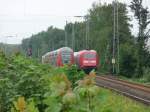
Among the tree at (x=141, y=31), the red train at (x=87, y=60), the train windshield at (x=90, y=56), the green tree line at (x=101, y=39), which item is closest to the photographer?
the red train at (x=87, y=60)

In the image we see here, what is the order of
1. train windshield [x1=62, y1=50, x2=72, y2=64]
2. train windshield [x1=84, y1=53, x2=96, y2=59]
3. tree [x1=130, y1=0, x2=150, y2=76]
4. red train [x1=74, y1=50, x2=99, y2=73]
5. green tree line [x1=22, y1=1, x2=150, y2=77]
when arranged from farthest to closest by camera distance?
green tree line [x1=22, y1=1, x2=150, y2=77] → tree [x1=130, y1=0, x2=150, y2=76] → train windshield [x1=84, y1=53, x2=96, y2=59] → red train [x1=74, y1=50, x2=99, y2=73] → train windshield [x1=62, y1=50, x2=72, y2=64]

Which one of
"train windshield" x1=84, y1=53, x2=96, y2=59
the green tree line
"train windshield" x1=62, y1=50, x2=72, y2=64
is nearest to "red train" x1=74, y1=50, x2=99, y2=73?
"train windshield" x1=84, y1=53, x2=96, y2=59

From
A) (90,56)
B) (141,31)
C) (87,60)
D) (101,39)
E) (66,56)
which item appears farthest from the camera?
(101,39)

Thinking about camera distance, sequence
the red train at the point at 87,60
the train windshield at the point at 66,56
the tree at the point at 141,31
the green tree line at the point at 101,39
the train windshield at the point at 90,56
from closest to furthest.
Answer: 1. the train windshield at the point at 66,56
2. the red train at the point at 87,60
3. the train windshield at the point at 90,56
4. the tree at the point at 141,31
5. the green tree line at the point at 101,39

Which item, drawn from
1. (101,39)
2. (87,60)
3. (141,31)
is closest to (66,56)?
(87,60)

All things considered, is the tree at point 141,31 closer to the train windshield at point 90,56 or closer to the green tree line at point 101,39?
the green tree line at point 101,39

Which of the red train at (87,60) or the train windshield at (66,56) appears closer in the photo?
the train windshield at (66,56)

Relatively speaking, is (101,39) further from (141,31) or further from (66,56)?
(66,56)

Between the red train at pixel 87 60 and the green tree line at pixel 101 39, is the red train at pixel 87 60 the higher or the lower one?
the lower one

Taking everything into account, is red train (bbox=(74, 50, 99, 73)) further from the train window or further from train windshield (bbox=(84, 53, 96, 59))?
the train window

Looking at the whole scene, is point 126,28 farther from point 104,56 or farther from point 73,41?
point 73,41

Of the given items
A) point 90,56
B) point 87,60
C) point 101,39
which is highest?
point 101,39

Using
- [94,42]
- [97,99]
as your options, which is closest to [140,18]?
[94,42]

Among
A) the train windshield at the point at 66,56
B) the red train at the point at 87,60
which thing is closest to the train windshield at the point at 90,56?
the red train at the point at 87,60
